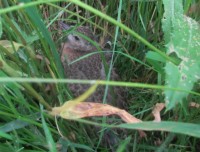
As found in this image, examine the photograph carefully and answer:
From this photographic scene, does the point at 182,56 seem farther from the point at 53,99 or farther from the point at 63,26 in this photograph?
the point at 63,26

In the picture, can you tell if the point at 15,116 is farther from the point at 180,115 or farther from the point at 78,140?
the point at 180,115

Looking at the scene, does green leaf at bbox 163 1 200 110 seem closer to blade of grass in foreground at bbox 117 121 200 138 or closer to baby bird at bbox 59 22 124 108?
blade of grass in foreground at bbox 117 121 200 138

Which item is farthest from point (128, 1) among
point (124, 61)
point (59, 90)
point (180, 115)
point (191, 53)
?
point (191, 53)

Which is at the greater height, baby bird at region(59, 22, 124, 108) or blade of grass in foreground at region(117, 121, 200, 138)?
blade of grass in foreground at region(117, 121, 200, 138)

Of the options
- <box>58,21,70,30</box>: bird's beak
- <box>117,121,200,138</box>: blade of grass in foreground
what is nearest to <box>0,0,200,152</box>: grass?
<box>117,121,200,138</box>: blade of grass in foreground

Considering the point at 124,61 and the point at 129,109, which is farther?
the point at 124,61

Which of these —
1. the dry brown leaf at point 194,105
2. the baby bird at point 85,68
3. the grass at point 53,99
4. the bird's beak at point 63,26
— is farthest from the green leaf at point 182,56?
the bird's beak at point 63,26
